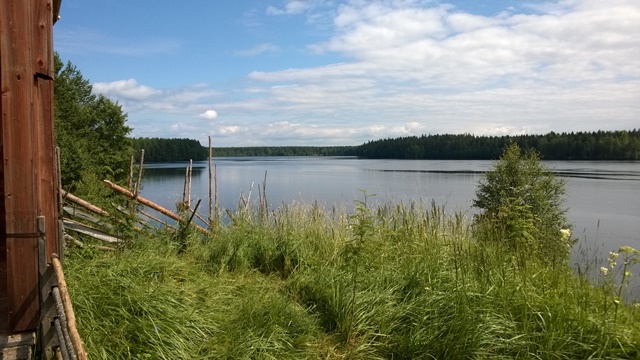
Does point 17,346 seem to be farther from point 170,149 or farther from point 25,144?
point 170,149

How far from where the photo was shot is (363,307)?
4355 mm

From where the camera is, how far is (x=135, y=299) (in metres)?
3.97

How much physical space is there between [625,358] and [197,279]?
164 inches

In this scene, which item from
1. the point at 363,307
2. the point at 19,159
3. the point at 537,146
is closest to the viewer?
the point at 19,159

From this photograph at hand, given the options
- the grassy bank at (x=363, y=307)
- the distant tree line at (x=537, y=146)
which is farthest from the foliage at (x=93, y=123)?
the distant tree line at (x=537, y=146)

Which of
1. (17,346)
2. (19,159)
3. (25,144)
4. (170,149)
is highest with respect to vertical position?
(170,149)

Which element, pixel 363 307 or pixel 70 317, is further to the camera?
pixel 363 307

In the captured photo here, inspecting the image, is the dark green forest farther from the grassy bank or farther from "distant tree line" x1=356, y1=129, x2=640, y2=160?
the grassy bank

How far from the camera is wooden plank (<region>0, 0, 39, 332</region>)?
308cm

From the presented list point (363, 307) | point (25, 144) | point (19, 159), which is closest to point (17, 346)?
point (19, 159)

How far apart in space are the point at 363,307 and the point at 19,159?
10.2 feet

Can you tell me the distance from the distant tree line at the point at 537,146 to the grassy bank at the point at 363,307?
74764 millimetres

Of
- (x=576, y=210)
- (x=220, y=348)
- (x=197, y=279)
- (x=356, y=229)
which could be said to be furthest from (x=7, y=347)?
(x=576, y=210)

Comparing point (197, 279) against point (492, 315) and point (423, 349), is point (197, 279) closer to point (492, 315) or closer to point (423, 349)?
point (423, 349)
